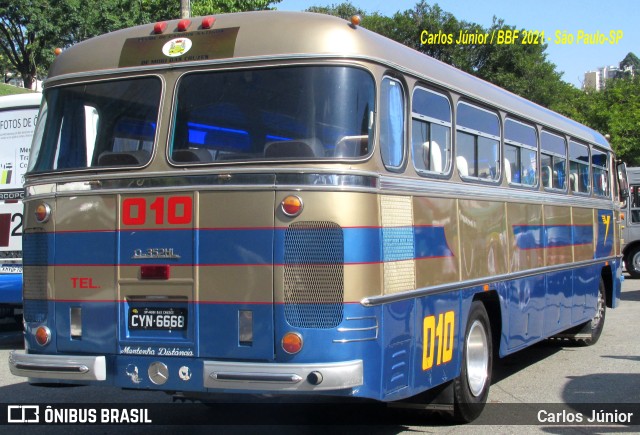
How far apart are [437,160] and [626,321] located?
912 centimetres

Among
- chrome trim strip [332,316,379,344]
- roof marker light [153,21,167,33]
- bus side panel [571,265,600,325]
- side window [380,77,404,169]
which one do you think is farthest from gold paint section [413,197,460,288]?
bus side panel [571,265,600,325]

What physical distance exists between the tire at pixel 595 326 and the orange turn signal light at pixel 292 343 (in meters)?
7.35

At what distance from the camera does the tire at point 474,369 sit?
6.98m

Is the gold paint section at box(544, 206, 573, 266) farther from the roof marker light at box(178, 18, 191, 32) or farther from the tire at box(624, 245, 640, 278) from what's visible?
the tire at box(624, 245, 640, 278)

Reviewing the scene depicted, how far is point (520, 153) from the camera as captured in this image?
349 inches

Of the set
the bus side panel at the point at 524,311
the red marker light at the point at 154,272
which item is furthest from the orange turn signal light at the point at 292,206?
the bus side panel at the point at 524,311

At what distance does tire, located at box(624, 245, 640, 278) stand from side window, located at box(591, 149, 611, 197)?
1186 centimetres

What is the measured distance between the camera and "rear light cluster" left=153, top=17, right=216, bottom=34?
6.02 metres

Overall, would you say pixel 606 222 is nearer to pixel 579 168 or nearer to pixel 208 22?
pixel 579 168

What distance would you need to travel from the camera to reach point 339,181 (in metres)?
5.42

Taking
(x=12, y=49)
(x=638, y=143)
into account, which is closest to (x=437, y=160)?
(x=638, y=143)

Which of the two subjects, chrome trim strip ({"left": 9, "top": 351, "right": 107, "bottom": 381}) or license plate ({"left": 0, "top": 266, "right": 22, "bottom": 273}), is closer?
chrome trim strip ({"left": 9, "top": 351, "right": 107, "bottom": 381})

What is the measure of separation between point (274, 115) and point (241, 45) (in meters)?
0.56

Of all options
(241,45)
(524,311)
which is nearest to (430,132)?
(241,45)
